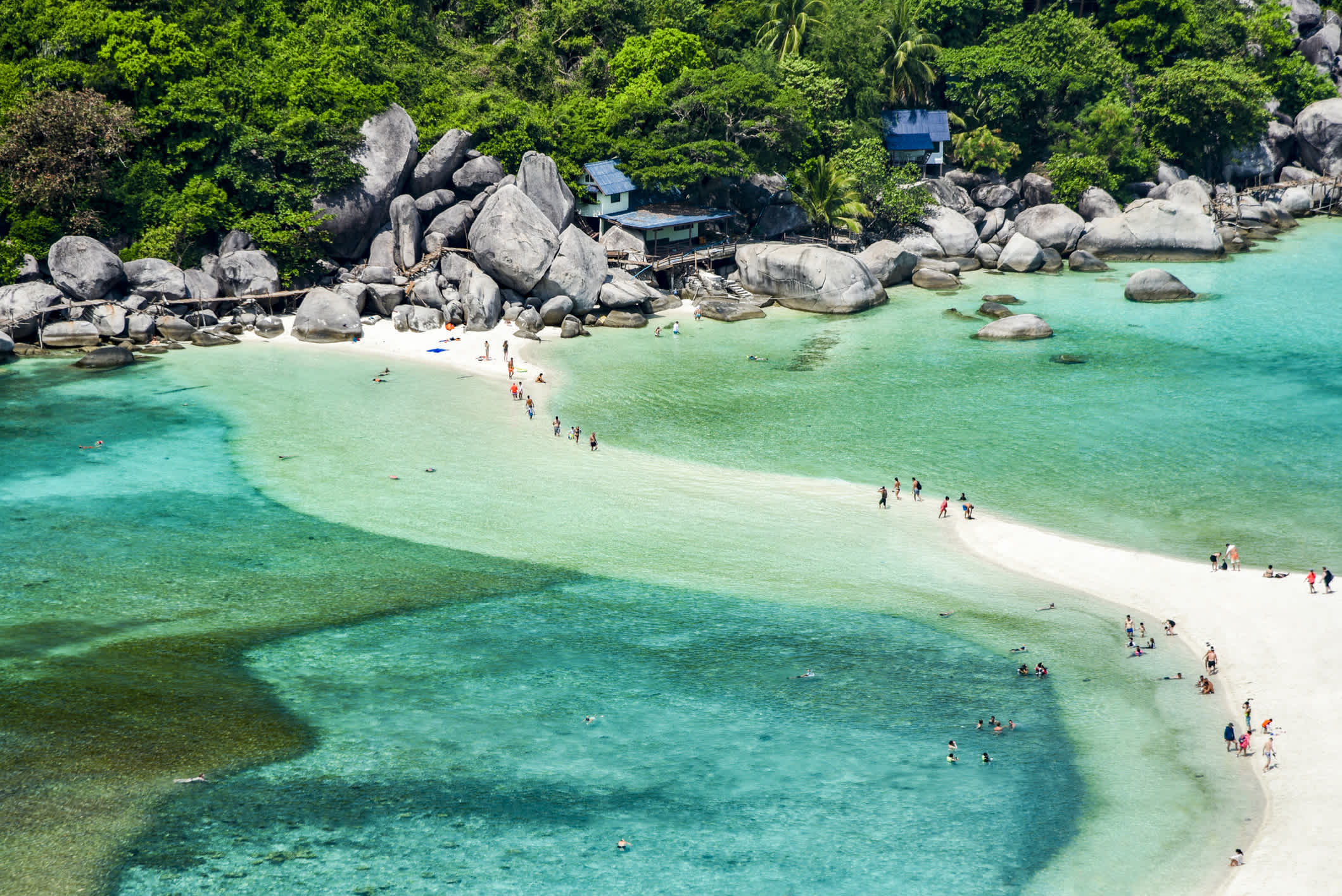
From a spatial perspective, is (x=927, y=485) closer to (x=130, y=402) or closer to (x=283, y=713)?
(x=283, y=713)

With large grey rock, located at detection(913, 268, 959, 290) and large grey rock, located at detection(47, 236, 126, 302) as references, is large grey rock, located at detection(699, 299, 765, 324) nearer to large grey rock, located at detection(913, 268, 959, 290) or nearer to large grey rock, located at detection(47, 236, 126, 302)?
large grey rock, located at detection(913, 268, 959, 290)

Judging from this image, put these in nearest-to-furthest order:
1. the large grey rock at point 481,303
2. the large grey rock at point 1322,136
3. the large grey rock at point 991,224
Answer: the large grey rock at point 481,303
the large grey rock at point 991,224
the large grey rock at point 1322,136

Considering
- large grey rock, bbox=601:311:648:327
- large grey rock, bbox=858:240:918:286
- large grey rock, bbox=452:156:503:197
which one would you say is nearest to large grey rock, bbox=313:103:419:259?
large grey rock, bbox=452:156:503:197

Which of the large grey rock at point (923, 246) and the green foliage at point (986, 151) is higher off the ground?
the green foliage at point (986, 151)

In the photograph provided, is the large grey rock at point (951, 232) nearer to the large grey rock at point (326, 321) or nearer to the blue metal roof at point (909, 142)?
the blue metal roof at point (909, 142)

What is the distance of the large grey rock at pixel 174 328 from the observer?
6106 centimetres

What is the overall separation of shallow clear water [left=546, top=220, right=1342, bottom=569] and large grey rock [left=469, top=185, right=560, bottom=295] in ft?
17.8

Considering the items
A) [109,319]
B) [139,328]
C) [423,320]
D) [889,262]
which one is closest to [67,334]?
[109,319]

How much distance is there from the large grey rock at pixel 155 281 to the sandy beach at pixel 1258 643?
140 feet

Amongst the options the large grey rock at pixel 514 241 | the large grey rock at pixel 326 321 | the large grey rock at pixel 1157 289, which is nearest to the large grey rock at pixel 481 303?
the large grey rock at pixel 514 241

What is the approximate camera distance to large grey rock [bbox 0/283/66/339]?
192ft

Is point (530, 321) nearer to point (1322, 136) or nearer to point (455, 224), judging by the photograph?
point (455, 224)

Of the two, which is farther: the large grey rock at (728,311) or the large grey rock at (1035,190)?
the large grey rock at (1035,190)

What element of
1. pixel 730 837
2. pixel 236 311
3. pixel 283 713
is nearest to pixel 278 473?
pixel 283 713
